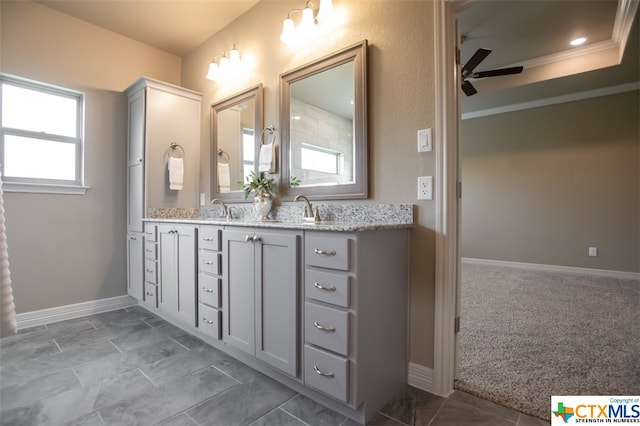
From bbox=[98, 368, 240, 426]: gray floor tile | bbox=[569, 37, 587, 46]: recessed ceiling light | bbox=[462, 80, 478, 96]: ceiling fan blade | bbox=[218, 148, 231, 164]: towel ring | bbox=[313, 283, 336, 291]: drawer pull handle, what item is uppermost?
bbox=[569, 37, 587, 46]: recessed ceiling light

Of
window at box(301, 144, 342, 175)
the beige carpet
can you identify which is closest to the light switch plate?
window at box(301, 144, 342, 175)

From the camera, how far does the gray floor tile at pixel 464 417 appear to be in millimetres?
1404

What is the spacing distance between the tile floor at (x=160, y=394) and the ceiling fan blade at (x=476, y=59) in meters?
2.91

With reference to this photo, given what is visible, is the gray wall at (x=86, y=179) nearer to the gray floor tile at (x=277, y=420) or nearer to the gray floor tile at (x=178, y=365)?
the gray floor tile at (x=178, y=365)

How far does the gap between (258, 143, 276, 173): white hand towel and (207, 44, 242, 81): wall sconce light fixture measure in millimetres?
879

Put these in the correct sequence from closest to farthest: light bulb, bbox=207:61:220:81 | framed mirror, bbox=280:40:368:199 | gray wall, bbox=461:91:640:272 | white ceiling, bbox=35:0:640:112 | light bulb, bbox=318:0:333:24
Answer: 1. framed mirror, bbox=280:40:368:199
2. light bulb, bbox=318:0:333:24
3. white ceiling, bbox=35:0:640:112
4. light bulb, bbox=207:61:220:81
5. gray wall, bbox=461:91:640:272

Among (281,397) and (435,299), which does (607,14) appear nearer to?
(435,299)

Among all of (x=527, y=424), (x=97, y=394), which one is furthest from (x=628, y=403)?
(x=97, y=394)

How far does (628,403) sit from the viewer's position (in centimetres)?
149

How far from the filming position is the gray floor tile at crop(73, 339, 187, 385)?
6.03 feet

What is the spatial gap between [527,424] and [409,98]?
1670 millimetres

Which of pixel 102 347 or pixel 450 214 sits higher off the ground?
pixel 450 214

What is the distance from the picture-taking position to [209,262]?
207 cm

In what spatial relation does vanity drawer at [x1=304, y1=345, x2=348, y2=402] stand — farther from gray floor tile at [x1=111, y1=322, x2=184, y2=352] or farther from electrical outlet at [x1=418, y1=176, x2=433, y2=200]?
gray floor tile at [x1=111, y1=322, x2=184, y2=352]
